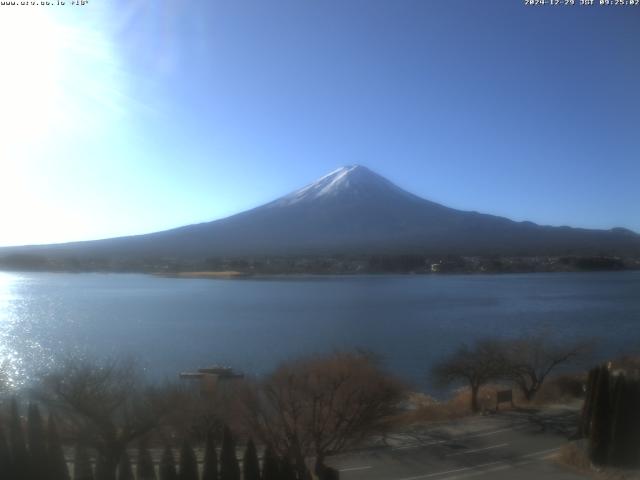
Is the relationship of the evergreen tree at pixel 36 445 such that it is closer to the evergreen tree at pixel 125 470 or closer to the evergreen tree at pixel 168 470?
the evergreen tree at pixel 125 470

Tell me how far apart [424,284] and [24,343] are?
86.7 ft

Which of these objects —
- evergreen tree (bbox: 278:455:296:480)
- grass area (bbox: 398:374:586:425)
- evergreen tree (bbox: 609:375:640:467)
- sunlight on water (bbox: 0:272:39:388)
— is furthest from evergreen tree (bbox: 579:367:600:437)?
sunlight on water (bbox: 0:272:39:388)

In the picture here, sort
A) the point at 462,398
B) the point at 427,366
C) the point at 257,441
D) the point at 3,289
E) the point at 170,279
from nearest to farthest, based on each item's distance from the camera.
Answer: the point at 257,441, the point at 462,398, the point at 427,366, the point at 3,289, the point at 170,279

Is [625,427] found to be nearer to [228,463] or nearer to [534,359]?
[228,463]

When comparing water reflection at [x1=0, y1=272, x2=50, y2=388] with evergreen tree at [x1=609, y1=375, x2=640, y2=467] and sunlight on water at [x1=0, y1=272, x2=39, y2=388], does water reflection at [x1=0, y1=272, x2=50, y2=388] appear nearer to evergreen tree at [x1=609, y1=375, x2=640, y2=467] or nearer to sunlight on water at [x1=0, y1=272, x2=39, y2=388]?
sunlight on water at [x1=0, y1=272, x2=39, y2=388]

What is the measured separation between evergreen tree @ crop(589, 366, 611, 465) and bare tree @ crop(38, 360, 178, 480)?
13.9ft

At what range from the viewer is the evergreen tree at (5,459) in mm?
4992

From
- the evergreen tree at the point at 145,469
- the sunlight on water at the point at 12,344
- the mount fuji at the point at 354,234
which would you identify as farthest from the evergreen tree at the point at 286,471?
the mount fuji at the point at 354,234

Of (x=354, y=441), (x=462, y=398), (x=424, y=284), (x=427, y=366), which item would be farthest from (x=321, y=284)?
(x=354, y=441)

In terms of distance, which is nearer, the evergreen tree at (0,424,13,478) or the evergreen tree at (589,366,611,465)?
the evergreen tree at (0,424,13,478)

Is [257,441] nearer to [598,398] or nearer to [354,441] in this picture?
[354,441]

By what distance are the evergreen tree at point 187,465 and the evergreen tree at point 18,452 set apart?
1164 millimetres

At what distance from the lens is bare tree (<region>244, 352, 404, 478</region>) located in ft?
20.3

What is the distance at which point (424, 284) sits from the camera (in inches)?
1468
